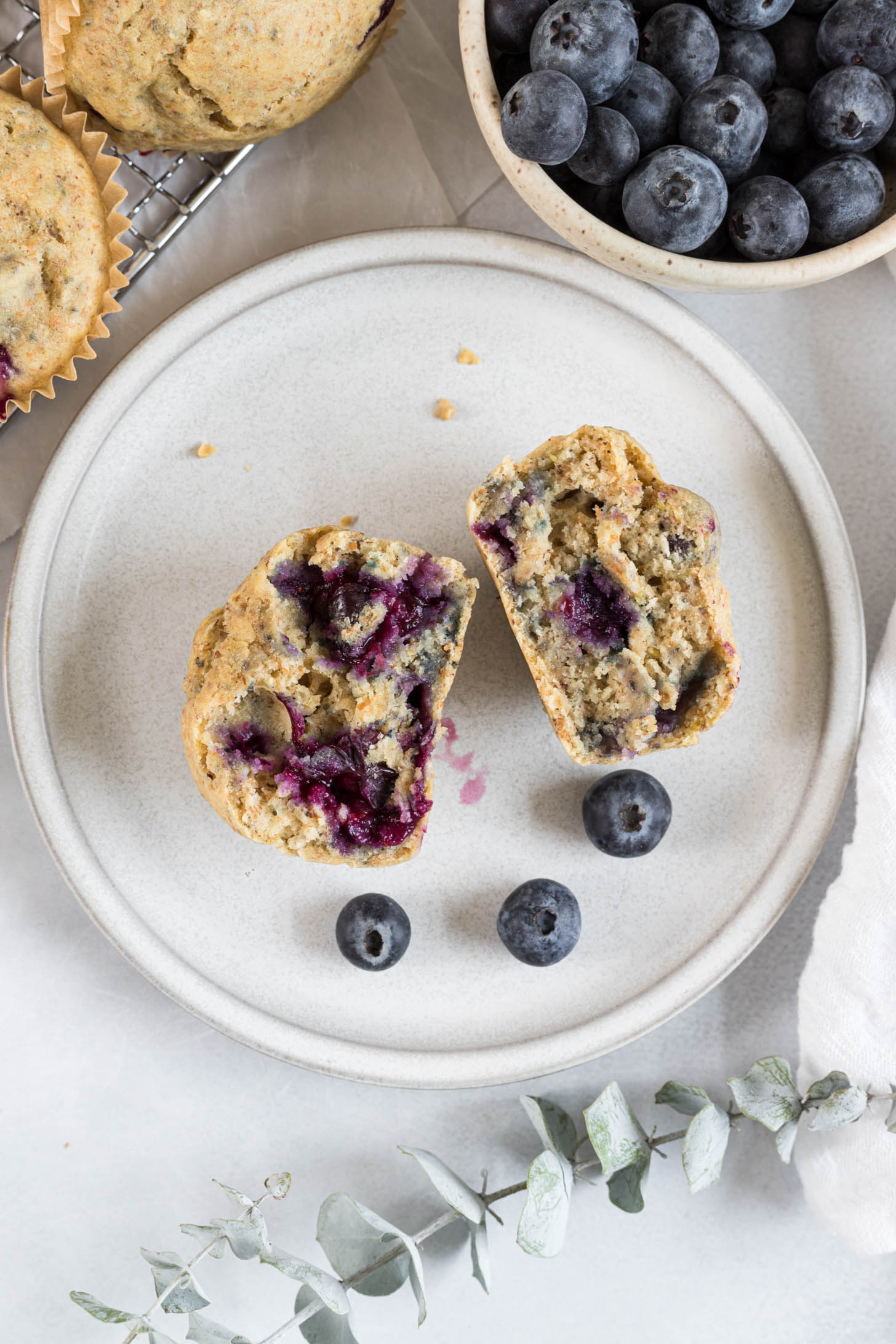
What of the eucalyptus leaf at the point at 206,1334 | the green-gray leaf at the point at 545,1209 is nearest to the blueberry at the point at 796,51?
the green-gray leaf at the point at 545,1209

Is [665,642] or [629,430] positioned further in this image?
[629,430]

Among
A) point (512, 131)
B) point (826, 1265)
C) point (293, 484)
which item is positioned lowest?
point (826, 1265)

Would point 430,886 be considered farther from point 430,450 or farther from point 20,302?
point 20,302

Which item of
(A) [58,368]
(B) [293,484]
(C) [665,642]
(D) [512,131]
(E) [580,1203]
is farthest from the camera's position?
(E) [580,1203]

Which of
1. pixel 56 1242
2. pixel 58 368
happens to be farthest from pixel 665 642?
pixel 56 1242

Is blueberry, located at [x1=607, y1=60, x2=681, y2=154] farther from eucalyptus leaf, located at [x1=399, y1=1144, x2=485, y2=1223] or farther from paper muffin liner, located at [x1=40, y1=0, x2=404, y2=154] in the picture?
eucalyptus leaf, located at [x1=399, y1=1144, x2=485, y2=1223]

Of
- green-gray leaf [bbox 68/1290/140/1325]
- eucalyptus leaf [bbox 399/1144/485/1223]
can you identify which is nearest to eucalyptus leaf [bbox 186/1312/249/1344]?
green-gray leaf [bbox 68/1290/140/1325]

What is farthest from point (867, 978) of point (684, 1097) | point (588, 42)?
point (588, 42)
